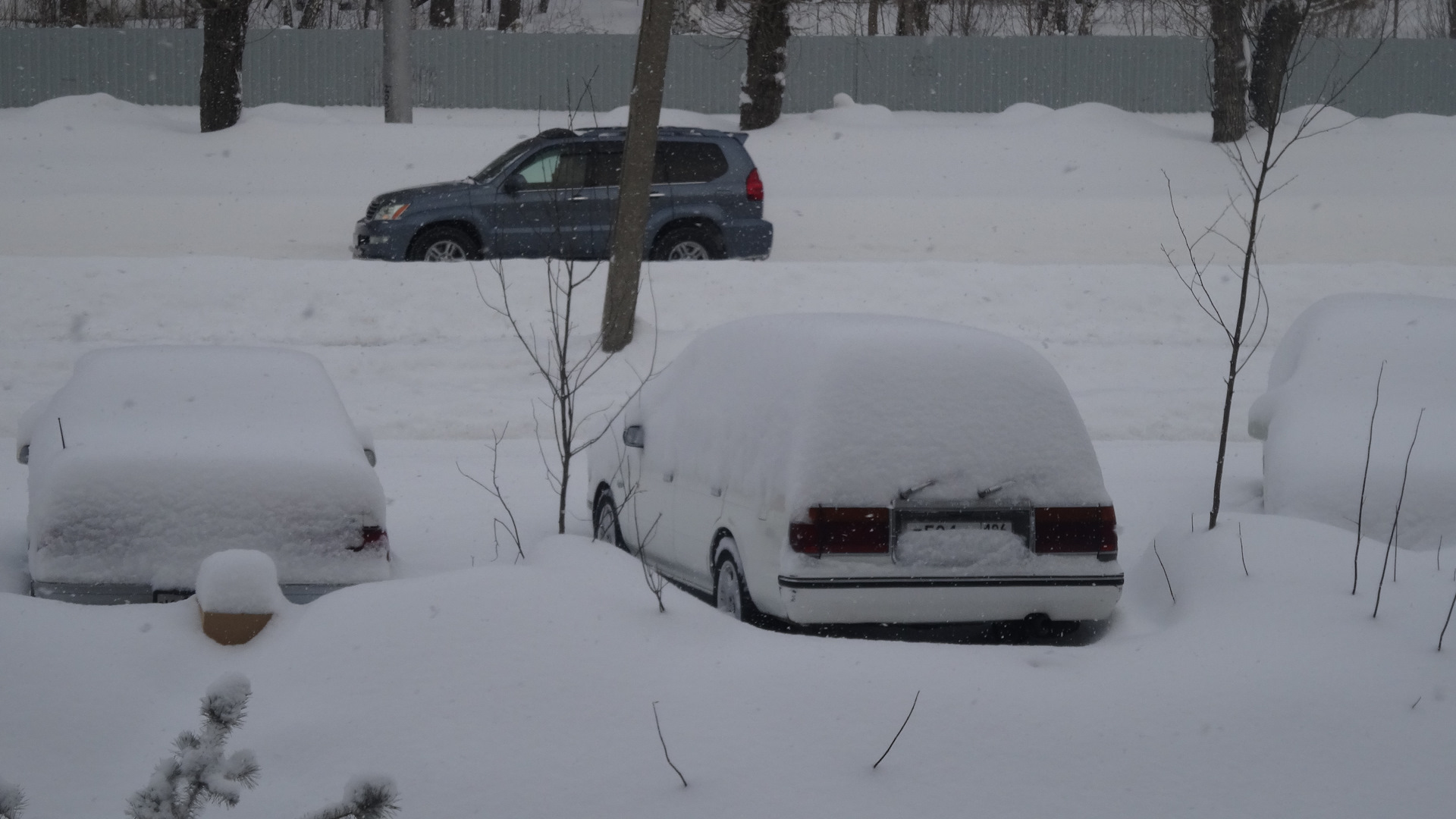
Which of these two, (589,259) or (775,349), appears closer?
(775,349)

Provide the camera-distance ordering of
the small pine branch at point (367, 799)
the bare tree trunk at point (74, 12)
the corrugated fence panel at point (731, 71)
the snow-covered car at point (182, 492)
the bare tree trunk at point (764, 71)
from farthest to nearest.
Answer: the bare tree trunk at point (74, 12) → the corrugated fence panel at point (731, 71) → the bare tree trunk at point (764, 71) → the snow-covered car at point (182, 492) → the small pine branch at point (367, 799)

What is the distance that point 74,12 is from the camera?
3675cm

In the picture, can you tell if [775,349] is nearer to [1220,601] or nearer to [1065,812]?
[1220,601]

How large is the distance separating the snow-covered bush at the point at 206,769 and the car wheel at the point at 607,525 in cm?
459

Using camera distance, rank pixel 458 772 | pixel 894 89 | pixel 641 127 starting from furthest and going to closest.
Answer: pixel 894 89, pixel 641 127, pixel 458 772

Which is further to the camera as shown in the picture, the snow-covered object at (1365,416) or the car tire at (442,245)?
the car tire at (442,245)

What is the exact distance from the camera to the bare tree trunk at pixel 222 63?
2341cm

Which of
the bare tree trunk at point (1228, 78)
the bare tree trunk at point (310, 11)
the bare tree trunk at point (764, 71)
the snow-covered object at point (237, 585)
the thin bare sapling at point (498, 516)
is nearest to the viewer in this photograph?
the snow-covered object at point (237, 585)

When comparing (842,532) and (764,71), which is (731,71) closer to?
(764,71)

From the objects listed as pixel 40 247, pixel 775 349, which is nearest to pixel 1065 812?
pixel 775 349

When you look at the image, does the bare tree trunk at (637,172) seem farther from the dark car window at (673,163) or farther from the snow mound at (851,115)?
the snow mound at (851,115)

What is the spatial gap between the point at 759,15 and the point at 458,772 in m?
23.5

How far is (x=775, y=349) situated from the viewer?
5902 mm

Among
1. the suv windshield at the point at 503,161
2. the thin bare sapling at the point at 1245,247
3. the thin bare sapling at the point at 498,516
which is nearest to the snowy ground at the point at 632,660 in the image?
the thin bare sapling at the point at 498,516
